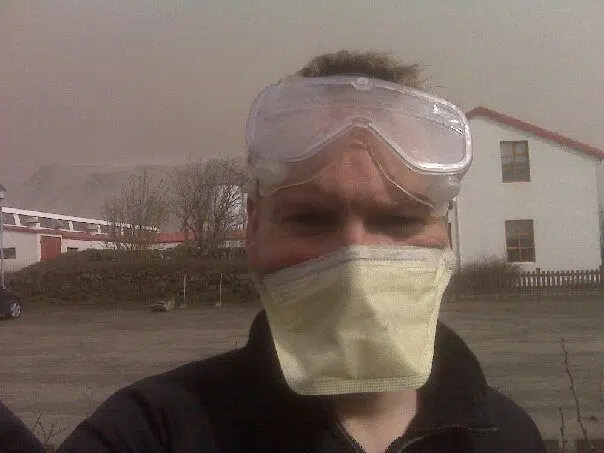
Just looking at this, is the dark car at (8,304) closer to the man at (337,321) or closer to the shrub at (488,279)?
the shrub at (488,279)

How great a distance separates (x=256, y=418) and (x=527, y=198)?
2672cm

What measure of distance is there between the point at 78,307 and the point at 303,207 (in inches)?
986

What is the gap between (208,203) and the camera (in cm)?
3600

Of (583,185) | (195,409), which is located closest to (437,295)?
(195,409)

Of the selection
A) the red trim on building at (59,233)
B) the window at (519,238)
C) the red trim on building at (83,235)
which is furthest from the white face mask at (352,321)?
the red trim on building at (59,233)

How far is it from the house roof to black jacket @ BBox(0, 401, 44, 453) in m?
25.8

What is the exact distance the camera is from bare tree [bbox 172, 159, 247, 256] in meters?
34.2

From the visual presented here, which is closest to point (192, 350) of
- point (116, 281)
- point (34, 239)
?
point (116, 281)

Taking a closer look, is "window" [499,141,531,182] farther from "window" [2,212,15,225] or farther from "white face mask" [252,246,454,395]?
"window" [2,212,15,225]

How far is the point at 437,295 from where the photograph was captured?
65.8 inches

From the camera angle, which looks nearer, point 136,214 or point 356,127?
point 356,127

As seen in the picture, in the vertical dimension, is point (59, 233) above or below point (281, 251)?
below

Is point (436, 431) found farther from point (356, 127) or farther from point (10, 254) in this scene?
point (10, 254)

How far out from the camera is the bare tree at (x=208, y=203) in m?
34.2
